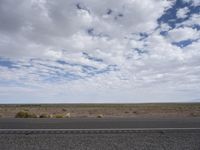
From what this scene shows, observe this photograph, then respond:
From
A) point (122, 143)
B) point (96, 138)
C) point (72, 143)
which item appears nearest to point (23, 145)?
point (72, 143)

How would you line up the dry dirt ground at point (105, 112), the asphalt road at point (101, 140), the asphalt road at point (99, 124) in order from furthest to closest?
the dry dirt ground at point (105, 112) → the asphalt road at point (99, 124) → the asphalt road at point (101, 140)

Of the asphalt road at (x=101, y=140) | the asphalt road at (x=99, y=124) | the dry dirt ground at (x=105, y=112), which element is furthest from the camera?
the dry dirt ground at (x=105, y=112)

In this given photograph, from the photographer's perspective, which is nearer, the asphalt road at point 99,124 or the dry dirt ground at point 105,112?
the asphalt road at point 99,124

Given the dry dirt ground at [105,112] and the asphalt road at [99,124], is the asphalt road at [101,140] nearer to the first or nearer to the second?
the asphalt road at [99,124]

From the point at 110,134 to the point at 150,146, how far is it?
6.82ft

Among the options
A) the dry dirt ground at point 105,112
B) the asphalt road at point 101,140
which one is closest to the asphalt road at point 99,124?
the asphalt road at point 101,140

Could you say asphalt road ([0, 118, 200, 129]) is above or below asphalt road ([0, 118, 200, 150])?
above

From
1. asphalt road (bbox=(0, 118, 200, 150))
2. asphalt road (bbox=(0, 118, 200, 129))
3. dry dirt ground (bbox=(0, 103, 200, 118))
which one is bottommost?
asphalt road (bbox=(0, 118, 200, 150))

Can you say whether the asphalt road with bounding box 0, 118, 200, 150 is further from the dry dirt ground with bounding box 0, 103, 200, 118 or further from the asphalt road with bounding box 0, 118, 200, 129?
the dry dirt ground with bounding box 0, 103, 200, 118

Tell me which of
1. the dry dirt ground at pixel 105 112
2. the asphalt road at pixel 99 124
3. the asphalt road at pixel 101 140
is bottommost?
the asphalt road at pixel 101 140

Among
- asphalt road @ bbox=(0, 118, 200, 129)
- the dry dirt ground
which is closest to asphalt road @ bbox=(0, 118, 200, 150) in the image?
asphalt road @ bbox=(0, 118, 200, 129)

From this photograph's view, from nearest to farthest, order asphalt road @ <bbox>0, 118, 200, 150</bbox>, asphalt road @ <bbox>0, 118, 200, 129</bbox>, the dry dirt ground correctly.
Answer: asphalt road @ <bbox>0, 118, 200, 150</bbox>, asphalt road @ <bbox>0, 118, 200, 129</bbox>, the dry dirt ground

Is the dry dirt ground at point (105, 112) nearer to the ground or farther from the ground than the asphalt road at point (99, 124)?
farther from the ground

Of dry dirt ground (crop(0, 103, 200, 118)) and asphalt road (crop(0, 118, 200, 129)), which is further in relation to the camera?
dry dirt ground (crop(0, 103, 200, 118))
